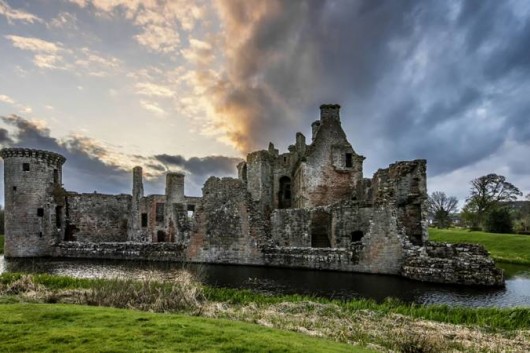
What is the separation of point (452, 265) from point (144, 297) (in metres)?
15.2

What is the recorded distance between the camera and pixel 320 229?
2800 centimetres

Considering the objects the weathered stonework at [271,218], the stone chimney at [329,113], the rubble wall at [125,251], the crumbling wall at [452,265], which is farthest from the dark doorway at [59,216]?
the crumbling wall at [452,265]

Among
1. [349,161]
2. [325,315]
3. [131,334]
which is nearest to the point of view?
[131,334]

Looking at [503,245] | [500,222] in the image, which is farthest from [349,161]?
[500,222]

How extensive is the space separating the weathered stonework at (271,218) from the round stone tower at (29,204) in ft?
0.27

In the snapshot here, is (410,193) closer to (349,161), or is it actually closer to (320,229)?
(320,229)

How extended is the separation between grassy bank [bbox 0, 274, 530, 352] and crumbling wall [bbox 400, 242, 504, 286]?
22.8 feet

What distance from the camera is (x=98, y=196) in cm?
4044

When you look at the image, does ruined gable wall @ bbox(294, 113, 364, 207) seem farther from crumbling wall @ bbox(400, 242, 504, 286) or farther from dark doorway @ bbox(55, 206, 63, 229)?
dark doorway @ bbox(55, 206, 63, 229)

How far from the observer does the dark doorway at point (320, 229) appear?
2711cm

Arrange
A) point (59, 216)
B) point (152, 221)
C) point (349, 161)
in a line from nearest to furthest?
point (59, 216)
point (349, 161)
point (152, 221)

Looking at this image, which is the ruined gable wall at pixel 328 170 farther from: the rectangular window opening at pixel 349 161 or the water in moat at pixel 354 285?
the water in moat at pixel 354 285

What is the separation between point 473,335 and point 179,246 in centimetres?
2216

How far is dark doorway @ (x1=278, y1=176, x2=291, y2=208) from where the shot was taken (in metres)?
42.2
